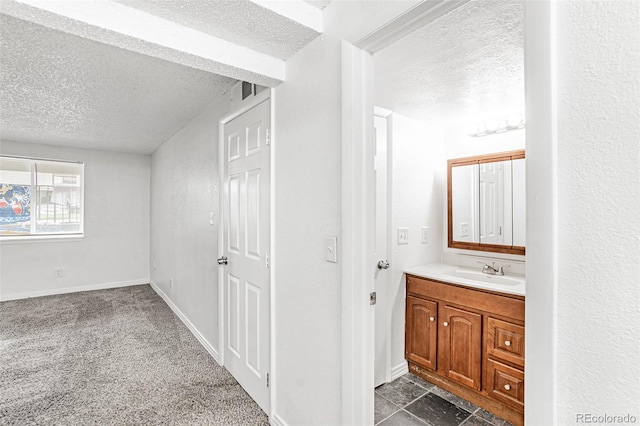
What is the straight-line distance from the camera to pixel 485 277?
8.09 ft

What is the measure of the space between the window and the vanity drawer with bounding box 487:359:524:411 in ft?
19.4

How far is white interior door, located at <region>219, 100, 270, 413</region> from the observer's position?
202 centimetres

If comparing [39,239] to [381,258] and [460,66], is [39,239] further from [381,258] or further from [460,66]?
[460,66]

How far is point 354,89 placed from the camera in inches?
51.7

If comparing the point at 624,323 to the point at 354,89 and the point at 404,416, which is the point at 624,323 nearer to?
the point at 354,89

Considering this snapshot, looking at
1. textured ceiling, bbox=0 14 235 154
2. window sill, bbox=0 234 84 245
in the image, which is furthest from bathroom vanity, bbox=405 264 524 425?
window sill, bbox=0 234 84 245

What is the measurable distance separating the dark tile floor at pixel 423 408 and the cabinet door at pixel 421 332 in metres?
0.20

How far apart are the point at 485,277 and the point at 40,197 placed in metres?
6.01

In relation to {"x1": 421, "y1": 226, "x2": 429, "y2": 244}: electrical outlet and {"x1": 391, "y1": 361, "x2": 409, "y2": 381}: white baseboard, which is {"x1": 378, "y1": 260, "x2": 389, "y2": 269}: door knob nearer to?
{"x1": 421, "y1": 226, "x2": 429, "y2": 244}: electrical outlet

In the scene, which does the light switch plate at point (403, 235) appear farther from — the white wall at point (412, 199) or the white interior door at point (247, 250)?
the white interior door at point (247, 250)

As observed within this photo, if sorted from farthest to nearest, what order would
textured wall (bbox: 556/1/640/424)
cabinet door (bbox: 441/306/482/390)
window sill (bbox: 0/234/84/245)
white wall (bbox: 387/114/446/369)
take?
1. window sill (bbox: 0/234/84/245)
2. white wall (bbox: 387/114/446/369)
3. cabinet door (bbox: 441/306/482/390)
4. textured wall (bbox: 556/1/640/424)

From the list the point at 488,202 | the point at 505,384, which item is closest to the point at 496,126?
the point at 488,202

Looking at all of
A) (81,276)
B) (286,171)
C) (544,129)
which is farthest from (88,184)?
(544,129)

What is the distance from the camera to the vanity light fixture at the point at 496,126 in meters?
2.40
